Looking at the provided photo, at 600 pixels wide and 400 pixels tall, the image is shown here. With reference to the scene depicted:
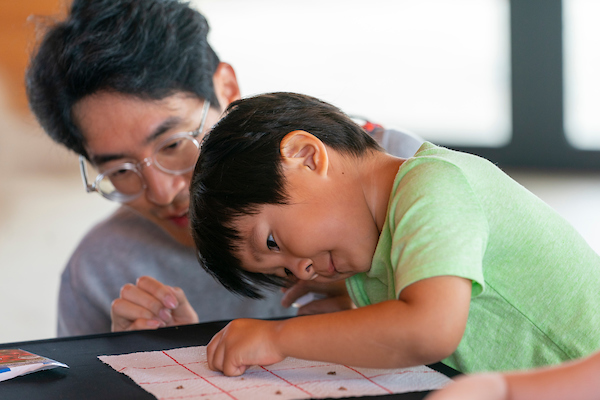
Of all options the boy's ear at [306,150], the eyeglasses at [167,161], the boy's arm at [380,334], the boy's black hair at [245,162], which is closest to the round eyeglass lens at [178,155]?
the eyeglasses at [167,161]

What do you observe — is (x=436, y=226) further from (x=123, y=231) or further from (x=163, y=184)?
(x=123, y=231)

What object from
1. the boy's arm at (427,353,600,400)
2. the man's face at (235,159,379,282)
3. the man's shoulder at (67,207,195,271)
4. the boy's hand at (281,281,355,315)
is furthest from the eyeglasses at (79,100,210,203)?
the boy's arm at (427,353,600,400)

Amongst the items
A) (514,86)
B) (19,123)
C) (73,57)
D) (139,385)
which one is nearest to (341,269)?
(139,385)

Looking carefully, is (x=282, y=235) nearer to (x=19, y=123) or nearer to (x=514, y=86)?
(x=514, y=86)

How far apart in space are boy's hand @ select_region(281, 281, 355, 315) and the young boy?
0.64 feet

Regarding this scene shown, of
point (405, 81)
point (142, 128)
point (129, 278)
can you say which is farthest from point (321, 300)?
point (405, 81)

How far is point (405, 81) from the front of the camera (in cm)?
465

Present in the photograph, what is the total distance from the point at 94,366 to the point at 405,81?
406 cm

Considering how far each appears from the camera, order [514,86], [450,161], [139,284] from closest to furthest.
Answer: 1. [450,161]
2. [139,284]
3. [514,86]

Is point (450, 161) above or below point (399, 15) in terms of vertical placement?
below

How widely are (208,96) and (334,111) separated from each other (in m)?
0.51

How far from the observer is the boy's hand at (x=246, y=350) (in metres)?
0.79

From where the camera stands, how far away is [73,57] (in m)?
1.34

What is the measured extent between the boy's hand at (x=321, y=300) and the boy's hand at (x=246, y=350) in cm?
33
